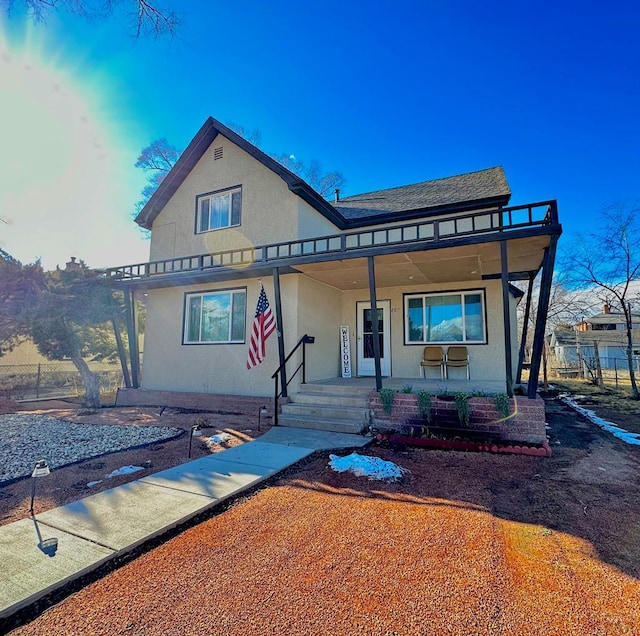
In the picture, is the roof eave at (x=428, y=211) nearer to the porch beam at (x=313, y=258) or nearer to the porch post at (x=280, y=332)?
the porch beam at (x=313, y=258)

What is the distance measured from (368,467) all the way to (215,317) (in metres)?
6.30

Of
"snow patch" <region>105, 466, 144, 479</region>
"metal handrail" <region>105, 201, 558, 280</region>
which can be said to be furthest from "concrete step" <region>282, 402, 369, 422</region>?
"snow patch" <region>105, 466, 144, 479</region>

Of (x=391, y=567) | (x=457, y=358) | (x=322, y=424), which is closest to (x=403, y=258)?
(x=457, y=358)

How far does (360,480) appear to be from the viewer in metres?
4.34

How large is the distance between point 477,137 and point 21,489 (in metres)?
14.6

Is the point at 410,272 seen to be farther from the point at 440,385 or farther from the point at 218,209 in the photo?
the point at 218,209

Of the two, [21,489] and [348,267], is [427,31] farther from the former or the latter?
[21,489]

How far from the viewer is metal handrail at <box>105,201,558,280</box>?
606 cm

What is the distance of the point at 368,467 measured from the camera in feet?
15.2

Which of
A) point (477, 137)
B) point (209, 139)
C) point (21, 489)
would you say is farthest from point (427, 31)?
point (21, 489)

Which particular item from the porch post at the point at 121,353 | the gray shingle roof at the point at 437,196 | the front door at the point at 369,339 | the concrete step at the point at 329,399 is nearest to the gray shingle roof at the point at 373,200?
the gray shingle roof at the point at 437,196

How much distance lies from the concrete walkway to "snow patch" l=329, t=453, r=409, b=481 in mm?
614

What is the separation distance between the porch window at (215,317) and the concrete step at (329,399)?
2169mm

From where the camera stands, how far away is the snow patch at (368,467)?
175 inches
